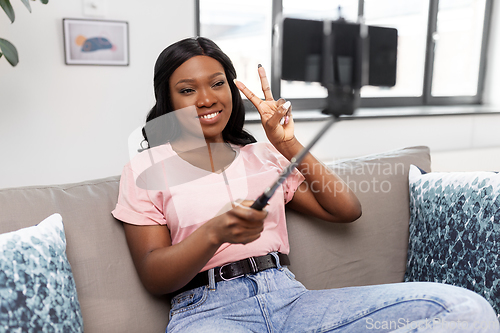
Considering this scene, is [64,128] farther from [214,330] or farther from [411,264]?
[411,264]

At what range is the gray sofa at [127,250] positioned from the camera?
97 centimetres

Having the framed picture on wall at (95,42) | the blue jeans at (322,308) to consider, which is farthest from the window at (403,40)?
the blue jeans at (322,308)

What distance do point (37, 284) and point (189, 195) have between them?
0.37 m

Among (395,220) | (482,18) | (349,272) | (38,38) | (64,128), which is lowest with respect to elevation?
(349,272)

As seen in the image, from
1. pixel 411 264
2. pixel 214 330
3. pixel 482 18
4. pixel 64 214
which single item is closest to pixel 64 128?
pixel 64 214

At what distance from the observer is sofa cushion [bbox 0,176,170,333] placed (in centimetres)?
95

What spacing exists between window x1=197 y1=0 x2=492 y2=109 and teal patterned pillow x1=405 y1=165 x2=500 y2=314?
1.36 meters

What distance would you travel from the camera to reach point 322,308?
934mm

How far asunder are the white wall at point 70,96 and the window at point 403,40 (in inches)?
13.1

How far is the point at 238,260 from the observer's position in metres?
0.99

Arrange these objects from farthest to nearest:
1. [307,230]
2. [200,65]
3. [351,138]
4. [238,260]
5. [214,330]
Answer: [351,138] → [307,230] → [200,65] → [238,260] → [214,330]

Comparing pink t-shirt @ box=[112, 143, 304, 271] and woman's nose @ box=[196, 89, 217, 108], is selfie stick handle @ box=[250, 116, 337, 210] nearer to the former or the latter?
pink t-shirt @ box=[112, 143, 304, 271]

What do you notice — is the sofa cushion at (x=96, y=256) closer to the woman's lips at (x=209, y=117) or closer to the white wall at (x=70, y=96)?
the woman's lips at (x=209, y=117)

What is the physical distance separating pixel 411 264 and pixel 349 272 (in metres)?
0.20
